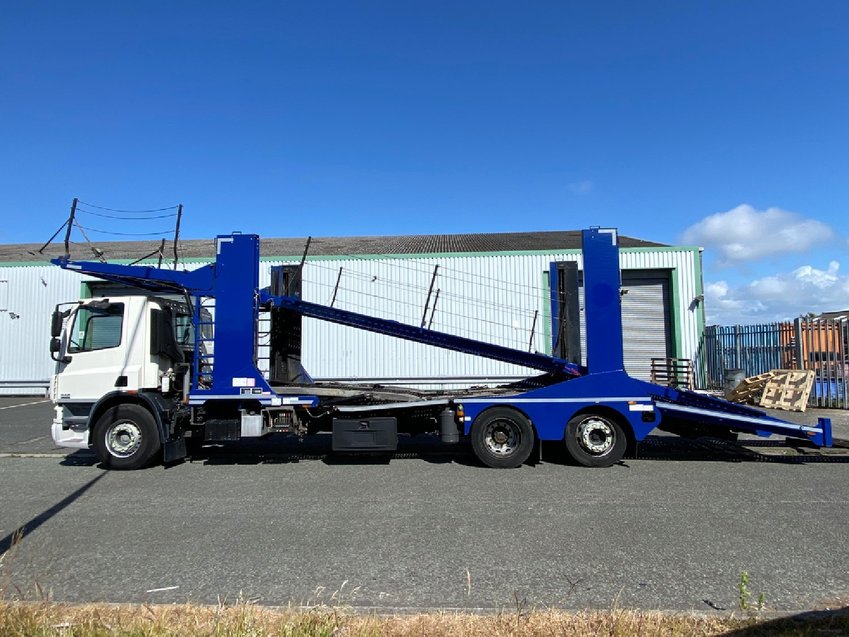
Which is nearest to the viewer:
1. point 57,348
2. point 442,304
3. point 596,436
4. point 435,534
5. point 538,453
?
point 435,534

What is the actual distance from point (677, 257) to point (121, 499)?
63.2 ft

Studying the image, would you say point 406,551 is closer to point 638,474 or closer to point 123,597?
point 123,597

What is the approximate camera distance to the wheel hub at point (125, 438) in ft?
29.1

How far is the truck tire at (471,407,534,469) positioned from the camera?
8.80m

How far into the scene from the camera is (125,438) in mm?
8898

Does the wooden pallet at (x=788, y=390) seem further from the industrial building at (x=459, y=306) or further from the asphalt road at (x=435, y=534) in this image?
the asphalt road at (x=435, y=534)

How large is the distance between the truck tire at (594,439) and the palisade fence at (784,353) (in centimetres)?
1141

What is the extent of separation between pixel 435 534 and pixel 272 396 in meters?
4.28

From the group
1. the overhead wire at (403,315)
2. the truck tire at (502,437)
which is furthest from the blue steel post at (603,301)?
the overhead wire at (403,315)

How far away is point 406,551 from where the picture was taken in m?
5.18

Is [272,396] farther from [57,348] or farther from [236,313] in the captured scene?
[57,348]

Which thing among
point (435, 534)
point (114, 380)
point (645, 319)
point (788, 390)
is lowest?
point (435, 534)

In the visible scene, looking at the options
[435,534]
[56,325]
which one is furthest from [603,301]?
[56,325]

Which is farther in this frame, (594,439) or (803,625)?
(594,439)
